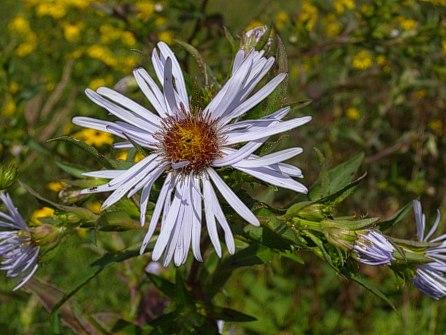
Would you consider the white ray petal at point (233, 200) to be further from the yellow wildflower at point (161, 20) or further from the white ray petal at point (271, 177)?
the yellow wildflower at point (161, 20)

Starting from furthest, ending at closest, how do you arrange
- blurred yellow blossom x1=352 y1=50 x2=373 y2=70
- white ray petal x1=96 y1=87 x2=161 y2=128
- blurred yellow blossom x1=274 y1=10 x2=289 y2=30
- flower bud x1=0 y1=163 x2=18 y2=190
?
blurred yellow blossom x1=352 y1=50 x2=373 y2=70
blurred yellow blossom x1=274 y1=10 x2=289 y2=30
flower bud x1=0 y1=163 x2=18 y2=190
white ray petal x1=96 y1=87 x2=161 y2=128

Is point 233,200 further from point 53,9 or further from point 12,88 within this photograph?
point 53,9

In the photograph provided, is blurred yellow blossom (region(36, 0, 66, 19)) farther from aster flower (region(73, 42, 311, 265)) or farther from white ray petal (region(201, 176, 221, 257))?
white ray petal (region(201, 176, 221, 257))

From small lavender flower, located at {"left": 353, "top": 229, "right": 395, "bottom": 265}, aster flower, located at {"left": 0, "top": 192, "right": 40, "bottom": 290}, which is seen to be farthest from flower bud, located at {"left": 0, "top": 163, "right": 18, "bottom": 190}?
small lavender flower, located at {"left": 353, "top": 229, "right": 395, "bottom": 265}

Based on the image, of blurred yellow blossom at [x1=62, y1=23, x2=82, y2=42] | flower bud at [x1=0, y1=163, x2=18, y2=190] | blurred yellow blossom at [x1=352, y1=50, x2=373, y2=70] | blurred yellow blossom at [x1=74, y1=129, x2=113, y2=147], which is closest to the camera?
flower bud at [x1=0, y1=163, x2=18, y2=190]

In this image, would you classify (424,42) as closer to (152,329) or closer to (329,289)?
(329,289)

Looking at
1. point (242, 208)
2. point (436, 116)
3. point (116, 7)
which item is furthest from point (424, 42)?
point (242, 208)

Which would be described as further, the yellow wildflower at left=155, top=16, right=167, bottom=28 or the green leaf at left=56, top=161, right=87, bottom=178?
the yellow wildflower at left=155, top=16, right=167, bottom=28
